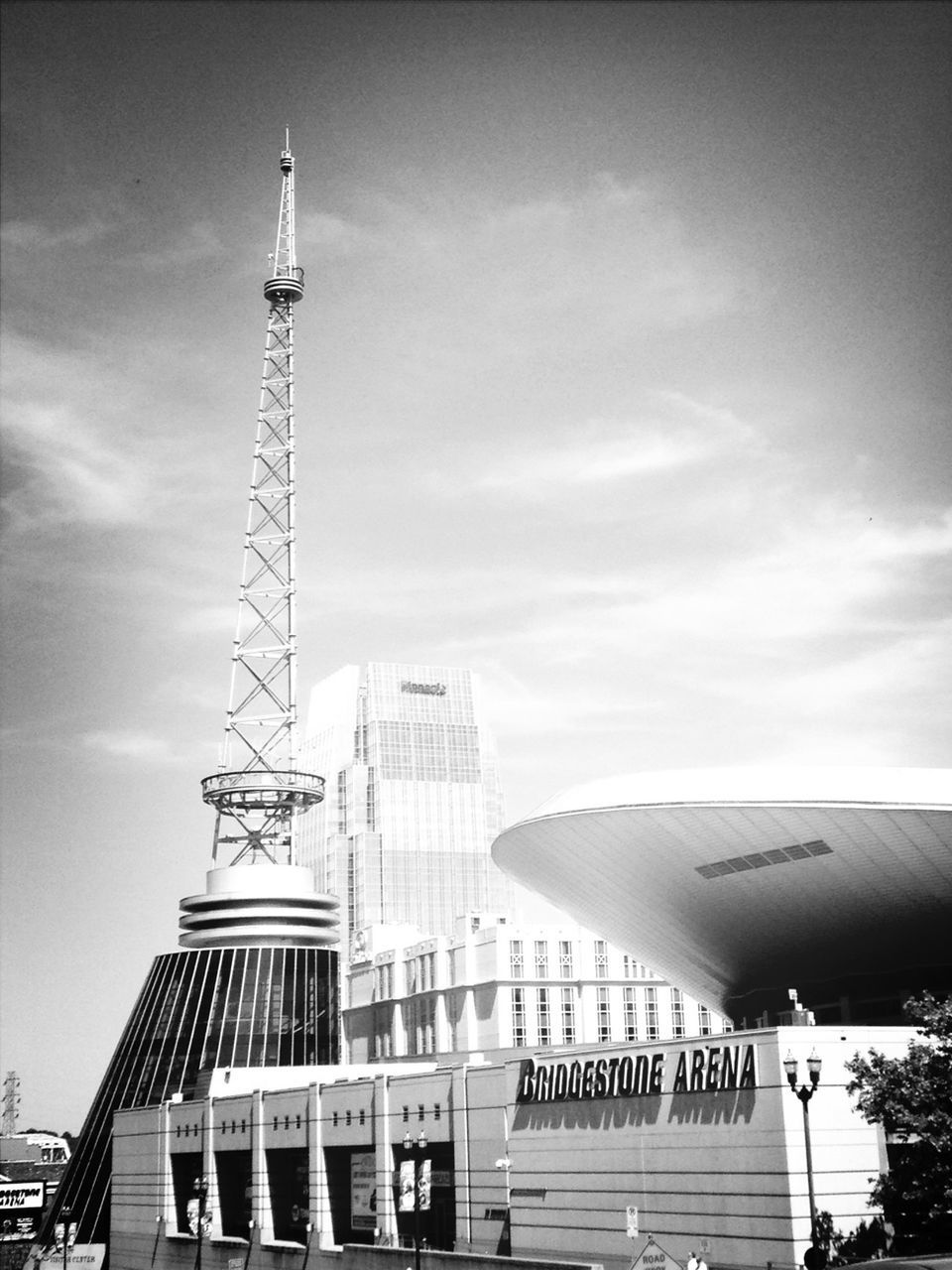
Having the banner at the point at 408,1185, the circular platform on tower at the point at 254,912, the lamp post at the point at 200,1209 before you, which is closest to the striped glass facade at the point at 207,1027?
the circular platform on tower at the point at 254,912

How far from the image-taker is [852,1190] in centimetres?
4412

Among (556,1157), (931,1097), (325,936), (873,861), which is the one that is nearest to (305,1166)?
(556,1157)

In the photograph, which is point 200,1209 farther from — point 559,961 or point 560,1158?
point 559,961

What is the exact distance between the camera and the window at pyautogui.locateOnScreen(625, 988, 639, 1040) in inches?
6314

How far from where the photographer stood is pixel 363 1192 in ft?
219

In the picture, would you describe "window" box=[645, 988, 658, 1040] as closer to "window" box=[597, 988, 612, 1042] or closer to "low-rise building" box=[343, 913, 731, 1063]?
"low-rise building" box=[343, 913, 731, 1063]

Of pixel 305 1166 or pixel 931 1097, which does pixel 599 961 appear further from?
pixel 931 1097

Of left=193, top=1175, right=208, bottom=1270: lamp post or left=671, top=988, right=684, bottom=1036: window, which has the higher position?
left=671, top=988, right=684, bottom=1036: window

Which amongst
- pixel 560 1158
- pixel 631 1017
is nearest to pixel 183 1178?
pixel 560 1158

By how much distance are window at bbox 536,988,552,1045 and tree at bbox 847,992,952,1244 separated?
119m

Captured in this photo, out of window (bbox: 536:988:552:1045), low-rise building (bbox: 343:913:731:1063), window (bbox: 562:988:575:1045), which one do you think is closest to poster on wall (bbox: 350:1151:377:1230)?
low-rise building (bbox: 343:913:731:1063)

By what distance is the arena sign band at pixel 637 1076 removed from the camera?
4641 cm

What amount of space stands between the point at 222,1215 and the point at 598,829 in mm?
38335

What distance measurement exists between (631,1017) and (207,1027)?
60.1 meters
